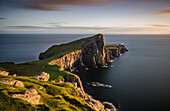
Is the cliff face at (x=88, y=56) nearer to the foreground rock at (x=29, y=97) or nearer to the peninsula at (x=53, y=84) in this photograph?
the peninsula at (x=53, y=84)

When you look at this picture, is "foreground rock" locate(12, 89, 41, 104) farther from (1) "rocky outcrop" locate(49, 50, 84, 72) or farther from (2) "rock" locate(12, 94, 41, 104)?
(1) "rocky outcrop" locate(49, 50, 84, 72)

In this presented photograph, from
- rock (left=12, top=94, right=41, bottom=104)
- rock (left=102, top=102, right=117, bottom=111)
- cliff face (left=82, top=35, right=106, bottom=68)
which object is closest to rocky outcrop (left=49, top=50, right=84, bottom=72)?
cliff face (left=82, top=35, right=106, bottom=68)

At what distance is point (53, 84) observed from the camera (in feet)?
136

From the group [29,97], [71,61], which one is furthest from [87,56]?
[29,97]

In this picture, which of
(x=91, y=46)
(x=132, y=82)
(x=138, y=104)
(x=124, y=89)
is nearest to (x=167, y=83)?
(x=132, y=82)

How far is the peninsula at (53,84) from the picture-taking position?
23000 mm

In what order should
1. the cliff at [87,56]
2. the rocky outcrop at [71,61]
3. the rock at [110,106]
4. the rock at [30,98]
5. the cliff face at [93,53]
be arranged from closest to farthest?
the rock at [30,98] < the rock at [110,106] < the rocky outcrop at [71,61] < the cliff at [87,56] < the cliff face at [93,53]

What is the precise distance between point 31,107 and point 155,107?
55.7 metres

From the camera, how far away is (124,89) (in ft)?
229

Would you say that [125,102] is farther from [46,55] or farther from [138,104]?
[46,55]

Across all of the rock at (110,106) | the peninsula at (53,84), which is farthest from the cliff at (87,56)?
the rock at (110,106)

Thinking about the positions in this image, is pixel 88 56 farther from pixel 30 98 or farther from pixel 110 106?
pixel 30 98

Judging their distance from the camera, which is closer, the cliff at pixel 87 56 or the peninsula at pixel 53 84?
the peninsula at pixel 53 84

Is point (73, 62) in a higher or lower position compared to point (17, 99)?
lower
